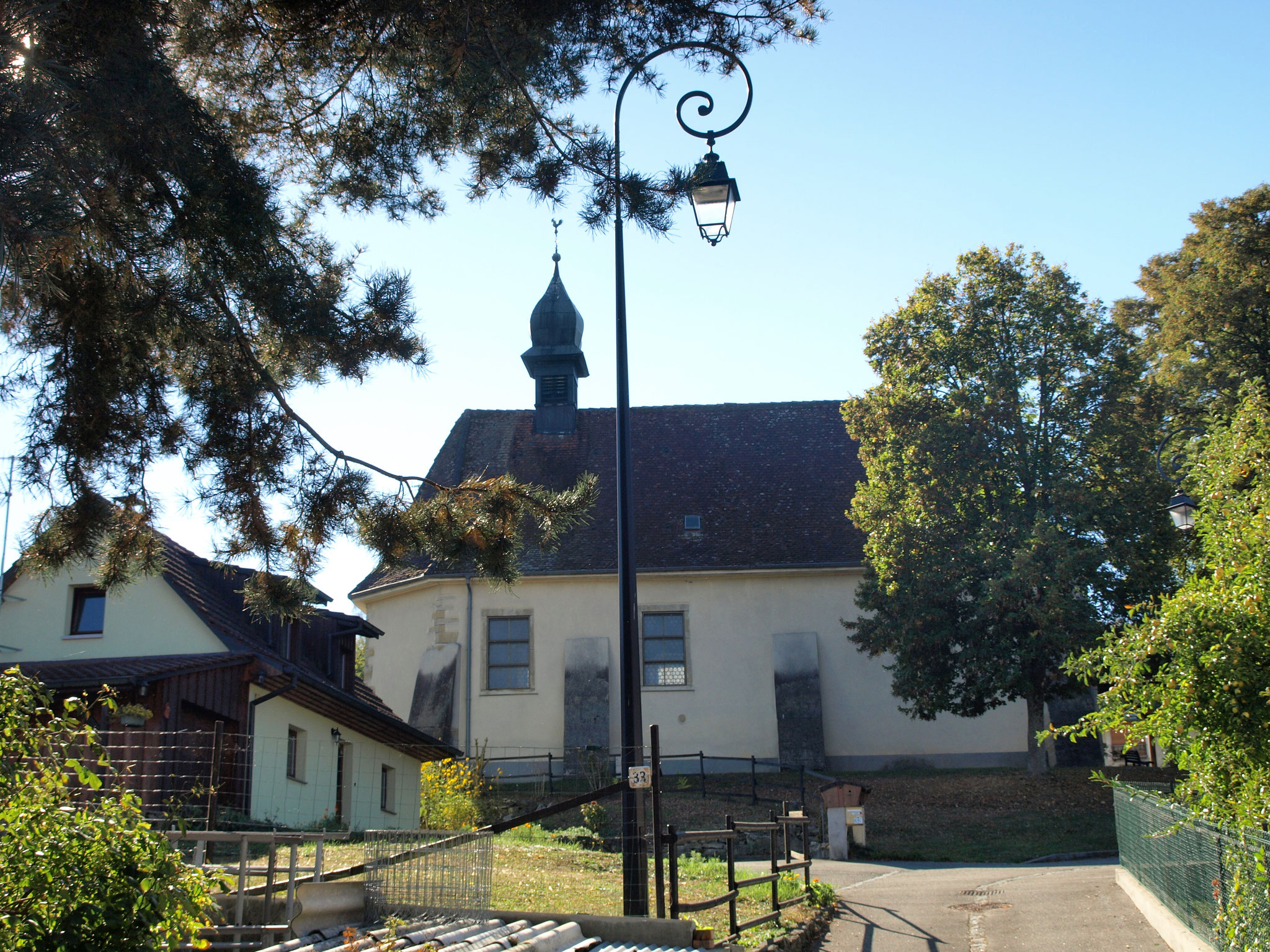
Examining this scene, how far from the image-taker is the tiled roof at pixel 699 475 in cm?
2730

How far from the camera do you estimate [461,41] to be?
7.21 metres

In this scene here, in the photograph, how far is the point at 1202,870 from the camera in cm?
748

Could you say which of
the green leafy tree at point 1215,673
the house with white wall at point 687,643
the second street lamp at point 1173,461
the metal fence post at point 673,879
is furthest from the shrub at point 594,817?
the green leafy tree at point 1215,673

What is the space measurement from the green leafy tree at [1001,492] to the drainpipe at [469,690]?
8.86m

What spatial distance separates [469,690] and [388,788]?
17.3ft

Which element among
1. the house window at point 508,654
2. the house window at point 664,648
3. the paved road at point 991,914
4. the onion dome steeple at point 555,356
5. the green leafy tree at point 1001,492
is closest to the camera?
the paved road at point 991,914

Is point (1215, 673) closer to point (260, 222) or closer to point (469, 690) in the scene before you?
point (260, 222)

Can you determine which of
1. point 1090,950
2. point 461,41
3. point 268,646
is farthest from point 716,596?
point 461,41

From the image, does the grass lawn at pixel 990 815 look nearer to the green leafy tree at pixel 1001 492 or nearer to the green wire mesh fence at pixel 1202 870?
the green leafy tree at pixel 1001 492

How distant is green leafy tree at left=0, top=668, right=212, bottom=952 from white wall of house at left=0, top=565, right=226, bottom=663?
1377cm

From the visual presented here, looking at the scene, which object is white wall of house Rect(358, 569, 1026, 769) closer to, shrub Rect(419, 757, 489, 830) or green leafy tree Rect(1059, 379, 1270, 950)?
shrub Rect(419, 757, 489, 830)

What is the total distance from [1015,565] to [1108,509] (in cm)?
230

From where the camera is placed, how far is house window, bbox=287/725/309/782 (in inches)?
715

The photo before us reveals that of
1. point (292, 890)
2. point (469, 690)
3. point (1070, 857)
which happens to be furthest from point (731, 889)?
point (469, 690)
